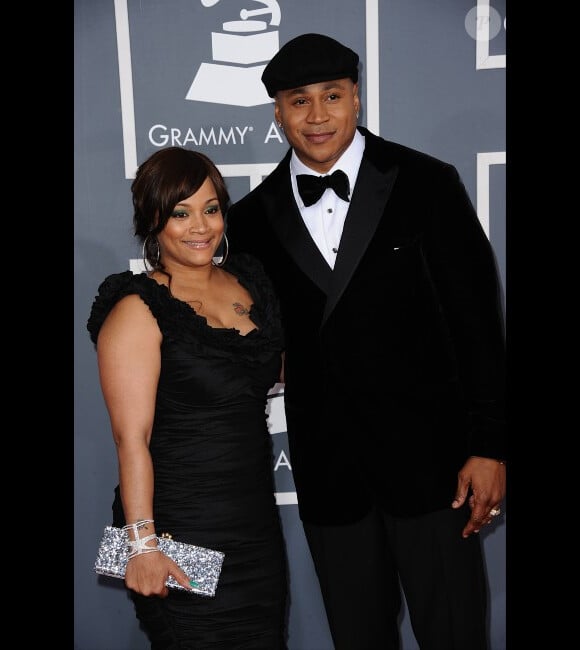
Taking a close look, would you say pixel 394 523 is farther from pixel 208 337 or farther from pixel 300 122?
pixel 300 122

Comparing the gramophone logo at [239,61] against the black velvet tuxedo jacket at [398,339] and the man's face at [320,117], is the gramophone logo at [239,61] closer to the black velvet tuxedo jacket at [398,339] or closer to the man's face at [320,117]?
the man's face at [320,117]

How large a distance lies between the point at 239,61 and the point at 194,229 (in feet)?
3.39

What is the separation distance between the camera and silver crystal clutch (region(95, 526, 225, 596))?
6.28 feet

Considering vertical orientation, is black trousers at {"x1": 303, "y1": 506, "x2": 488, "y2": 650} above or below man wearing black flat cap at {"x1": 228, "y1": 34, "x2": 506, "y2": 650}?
below

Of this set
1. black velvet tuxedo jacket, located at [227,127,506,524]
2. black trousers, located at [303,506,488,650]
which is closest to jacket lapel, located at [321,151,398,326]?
black velvet tuxedo jacket, located at [227,127,506,524]

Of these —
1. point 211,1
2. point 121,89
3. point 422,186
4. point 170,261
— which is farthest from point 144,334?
point 211,1

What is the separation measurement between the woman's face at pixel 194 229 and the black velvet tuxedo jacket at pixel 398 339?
0.22 m

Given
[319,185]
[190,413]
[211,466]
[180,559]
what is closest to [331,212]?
[319,185]

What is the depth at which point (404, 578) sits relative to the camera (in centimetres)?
215

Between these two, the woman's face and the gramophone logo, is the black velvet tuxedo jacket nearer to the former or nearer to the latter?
the woman's face

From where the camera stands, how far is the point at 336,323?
2037 millimetres

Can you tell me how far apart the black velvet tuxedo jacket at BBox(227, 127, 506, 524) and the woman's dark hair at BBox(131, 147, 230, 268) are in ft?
1.05

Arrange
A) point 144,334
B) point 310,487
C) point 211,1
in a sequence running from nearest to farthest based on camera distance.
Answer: point 144,334
point 310,487
point 211,1

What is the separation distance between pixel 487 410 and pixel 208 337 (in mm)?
875
